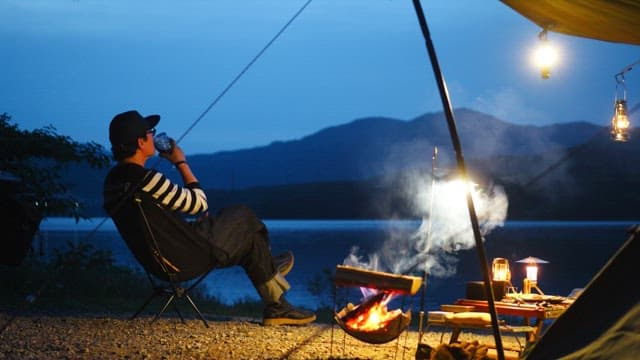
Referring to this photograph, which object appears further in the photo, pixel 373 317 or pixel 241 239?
pixel 241 239

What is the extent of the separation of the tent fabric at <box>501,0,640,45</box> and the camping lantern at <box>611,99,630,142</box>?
1.09 m

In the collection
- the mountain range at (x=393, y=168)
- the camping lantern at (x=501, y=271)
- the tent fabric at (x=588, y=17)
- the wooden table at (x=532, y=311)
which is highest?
the mountain range at (x=393, y=168)

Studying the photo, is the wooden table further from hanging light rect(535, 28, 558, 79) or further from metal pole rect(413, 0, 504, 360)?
hanging light rect(535, 28, 558, 79)

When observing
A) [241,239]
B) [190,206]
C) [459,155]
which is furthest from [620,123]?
[190,206]

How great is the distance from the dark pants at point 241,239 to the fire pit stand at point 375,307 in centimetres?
86

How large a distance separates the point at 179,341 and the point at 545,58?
274 cm

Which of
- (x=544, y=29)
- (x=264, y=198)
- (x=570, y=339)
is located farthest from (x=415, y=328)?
(x=264, y=198)

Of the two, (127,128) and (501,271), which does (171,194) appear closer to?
(127,128)

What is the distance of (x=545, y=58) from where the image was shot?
5.26 meters

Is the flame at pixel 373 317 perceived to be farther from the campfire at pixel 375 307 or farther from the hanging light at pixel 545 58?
the hanging light at pixel 545 58

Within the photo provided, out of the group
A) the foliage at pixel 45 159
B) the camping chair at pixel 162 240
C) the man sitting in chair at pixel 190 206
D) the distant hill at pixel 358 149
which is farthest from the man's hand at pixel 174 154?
the distant hill at pixel 358 149

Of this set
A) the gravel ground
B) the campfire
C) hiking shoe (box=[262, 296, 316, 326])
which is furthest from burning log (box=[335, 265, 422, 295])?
hiking shoe (box=[262, 296, 316, 326])

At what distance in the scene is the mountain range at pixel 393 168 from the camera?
144ft

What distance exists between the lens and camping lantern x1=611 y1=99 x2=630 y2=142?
566 centimetres
